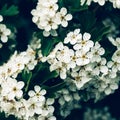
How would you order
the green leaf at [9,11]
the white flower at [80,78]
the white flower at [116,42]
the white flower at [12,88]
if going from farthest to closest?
the green leaf at [9,11]
the white flower at [116,42]
the white flower at [80,78]
the white flower at [12,88]

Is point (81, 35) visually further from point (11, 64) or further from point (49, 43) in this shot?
point (11, 64)

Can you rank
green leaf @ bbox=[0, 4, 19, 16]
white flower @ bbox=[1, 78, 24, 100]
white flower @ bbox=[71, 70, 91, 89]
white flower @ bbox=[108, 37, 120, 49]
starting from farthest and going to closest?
green leaf @ bbox=[0, 4, 19, 16] → white flower @ bbox=[108, 37, 120, 49] → white flower @ bbox=[71, 70, 91, 89] → white flower @ bbox=[1, 78, 24, 100]

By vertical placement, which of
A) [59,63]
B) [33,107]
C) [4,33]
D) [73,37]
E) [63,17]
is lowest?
[33,107]

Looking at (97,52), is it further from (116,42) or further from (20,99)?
(20,99)

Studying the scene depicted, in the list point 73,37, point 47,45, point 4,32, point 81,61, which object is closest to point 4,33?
point 4,32

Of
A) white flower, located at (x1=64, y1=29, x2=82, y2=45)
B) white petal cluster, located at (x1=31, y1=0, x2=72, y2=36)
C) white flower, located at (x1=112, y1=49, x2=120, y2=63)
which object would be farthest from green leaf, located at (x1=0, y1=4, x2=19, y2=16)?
white flower, located at (x1=112, y1=49, x2=120, y2=63)

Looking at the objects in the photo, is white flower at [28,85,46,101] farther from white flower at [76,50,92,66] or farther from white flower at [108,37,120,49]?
white flower at [108,37,120,49]

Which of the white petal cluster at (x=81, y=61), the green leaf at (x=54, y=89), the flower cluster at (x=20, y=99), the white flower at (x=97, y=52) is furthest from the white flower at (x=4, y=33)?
the white flower at (x=97, y=52)

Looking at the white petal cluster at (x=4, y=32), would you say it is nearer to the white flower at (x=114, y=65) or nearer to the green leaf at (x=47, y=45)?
the green leaf at (x=47, y=45)

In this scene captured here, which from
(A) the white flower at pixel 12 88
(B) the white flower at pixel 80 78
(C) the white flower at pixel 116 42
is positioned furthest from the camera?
(C) the white flower at pixel 116 42

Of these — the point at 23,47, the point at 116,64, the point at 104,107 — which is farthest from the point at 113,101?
the point at 116,64

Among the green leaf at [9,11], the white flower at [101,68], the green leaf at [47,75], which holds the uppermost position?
the green leaf at [9,11]

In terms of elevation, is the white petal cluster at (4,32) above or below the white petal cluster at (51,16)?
above
